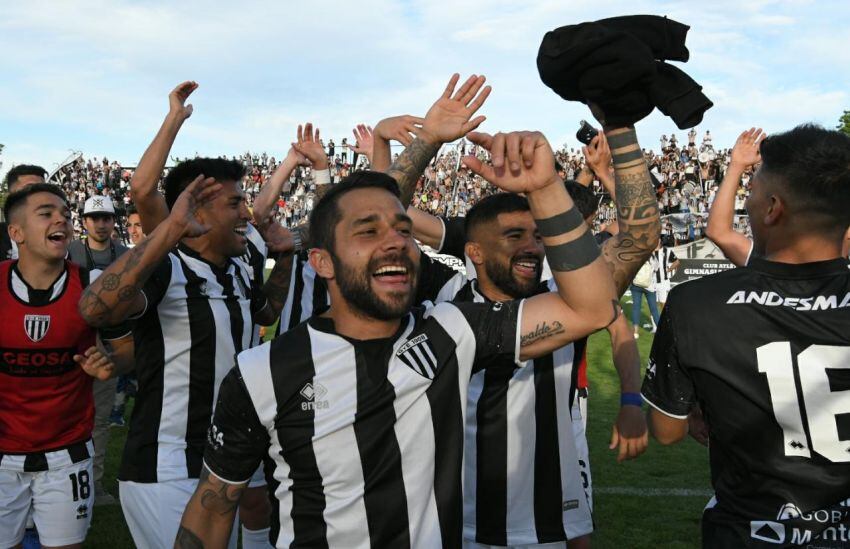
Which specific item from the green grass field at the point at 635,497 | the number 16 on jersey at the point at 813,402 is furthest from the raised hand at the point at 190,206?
the green grass field at the point at 635,497

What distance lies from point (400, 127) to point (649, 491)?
4763mm

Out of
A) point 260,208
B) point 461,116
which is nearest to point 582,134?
point 461,116

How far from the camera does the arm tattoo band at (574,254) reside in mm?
2537

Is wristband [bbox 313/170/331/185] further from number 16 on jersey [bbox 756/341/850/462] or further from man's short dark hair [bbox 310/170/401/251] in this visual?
number 16 on jersey [bbox 756/341/850/462]

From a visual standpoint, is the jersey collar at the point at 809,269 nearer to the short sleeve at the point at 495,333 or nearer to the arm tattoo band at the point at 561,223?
the arm tattoo band at the point at 561,223

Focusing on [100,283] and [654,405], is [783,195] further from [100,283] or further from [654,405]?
[100,283]

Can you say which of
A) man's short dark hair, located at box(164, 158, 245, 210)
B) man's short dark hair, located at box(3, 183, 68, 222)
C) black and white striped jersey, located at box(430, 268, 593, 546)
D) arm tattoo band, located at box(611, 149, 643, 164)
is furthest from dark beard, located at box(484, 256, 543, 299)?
man's short dark hair, located at box(3, 183, 68, 222)

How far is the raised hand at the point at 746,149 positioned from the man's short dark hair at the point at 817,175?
63.6 inches

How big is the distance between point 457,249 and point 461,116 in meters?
1.45

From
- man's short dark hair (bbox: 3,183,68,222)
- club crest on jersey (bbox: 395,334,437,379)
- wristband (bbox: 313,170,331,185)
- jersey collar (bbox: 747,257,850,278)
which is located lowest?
club crest on jersey (bbox: 395,334,437,379)

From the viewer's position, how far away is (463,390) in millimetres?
2773

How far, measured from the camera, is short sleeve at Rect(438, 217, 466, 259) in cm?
475

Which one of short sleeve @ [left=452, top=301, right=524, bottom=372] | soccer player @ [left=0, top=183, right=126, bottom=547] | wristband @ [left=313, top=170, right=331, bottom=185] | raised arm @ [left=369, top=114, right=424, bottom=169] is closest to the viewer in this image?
short sleeve @ [left=452, top=301, right=524, bottom=372]

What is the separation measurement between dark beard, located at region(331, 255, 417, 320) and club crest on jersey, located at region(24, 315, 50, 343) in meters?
2.51
